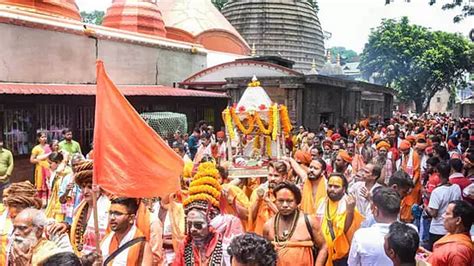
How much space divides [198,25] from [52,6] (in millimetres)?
11312

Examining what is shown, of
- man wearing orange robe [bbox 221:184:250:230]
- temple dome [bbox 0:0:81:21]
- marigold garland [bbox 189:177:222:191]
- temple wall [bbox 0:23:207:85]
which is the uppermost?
temple dome [bbox 0:0:81:21]

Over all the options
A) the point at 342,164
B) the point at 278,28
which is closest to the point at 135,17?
the point at 278,28

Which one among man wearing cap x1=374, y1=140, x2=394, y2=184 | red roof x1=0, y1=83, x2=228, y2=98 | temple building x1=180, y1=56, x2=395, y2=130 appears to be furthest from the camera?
temple building x1=180, y1=56, x2=395, y2=130

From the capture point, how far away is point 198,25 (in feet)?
85.4

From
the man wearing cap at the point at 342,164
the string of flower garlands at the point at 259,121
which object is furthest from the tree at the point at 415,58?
the man wearing cap at the point at 342,164

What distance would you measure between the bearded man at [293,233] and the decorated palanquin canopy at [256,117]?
4525 mm

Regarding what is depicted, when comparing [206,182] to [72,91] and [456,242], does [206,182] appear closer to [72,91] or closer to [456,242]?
[456,242]

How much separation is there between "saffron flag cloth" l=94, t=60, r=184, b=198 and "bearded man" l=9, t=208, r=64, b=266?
0.53m

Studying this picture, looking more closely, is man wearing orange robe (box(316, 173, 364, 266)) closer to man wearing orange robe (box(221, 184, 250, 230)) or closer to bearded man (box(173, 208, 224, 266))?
man wearing orange robe (box(221, 184, 250, 230))

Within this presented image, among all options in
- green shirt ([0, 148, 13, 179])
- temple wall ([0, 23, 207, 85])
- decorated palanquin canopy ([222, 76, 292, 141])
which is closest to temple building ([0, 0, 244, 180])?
temple wall ([0, 23, 207, 85])

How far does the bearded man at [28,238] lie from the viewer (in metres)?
3.50

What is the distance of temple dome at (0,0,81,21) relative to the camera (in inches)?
572

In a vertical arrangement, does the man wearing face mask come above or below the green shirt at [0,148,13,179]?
above

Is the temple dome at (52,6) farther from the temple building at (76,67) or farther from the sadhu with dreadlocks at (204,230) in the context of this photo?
the sadhu with dreadlocks at (204,230)
